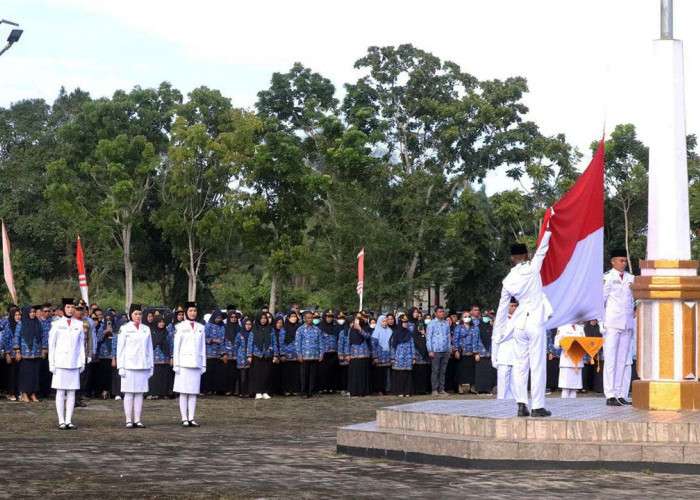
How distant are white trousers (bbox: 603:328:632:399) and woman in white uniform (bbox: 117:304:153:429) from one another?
257 inches

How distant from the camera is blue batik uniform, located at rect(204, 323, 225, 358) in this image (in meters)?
26.6

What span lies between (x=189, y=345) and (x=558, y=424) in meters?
7.27

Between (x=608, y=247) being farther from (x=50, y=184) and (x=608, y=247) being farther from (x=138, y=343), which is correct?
(x=138, y=343)

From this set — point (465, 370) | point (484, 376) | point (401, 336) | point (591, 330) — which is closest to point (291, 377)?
point (401, 336)

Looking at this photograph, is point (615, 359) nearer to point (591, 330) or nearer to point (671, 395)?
point (671, 395)

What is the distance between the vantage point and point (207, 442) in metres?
15.7

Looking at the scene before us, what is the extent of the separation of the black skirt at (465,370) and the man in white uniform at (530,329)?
1440cm

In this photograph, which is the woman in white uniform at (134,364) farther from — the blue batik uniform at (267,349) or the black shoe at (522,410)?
the blue batik uniform at (267,349)

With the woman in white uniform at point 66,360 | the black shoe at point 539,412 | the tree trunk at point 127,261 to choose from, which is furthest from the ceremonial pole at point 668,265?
the tree trunk at point 127,261

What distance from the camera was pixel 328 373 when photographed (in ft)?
89.9

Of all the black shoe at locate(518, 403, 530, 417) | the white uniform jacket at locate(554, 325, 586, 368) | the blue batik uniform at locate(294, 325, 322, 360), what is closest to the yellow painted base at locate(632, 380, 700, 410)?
the black shoe at locate(518, 403, 530, 417)

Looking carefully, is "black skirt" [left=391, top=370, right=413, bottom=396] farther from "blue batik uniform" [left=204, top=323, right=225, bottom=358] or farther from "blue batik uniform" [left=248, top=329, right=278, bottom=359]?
"blue batik uniform" [left=204, top=323, right=225, bottom=358]

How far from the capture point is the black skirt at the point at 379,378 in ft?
90.2

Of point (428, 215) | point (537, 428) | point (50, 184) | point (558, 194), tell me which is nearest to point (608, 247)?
point (558, 194)
